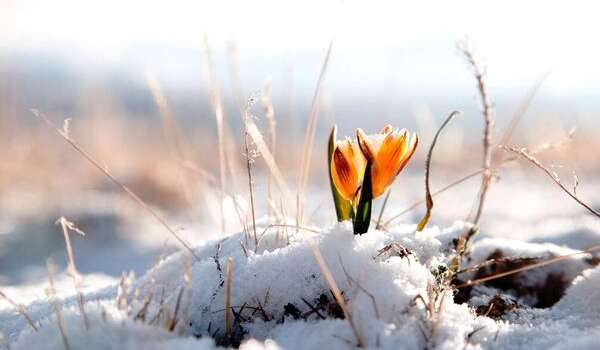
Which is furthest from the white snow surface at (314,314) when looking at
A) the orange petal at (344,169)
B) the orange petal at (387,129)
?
the orange petal at (387,129)

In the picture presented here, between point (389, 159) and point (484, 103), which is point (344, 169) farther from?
point (484, 103)

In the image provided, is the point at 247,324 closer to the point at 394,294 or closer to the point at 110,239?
the point at 394,294

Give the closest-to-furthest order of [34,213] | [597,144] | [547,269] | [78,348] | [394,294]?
1. [78,348]
2. [394,294]
3. [547,269]
4. [34,213]
5. [597,144]

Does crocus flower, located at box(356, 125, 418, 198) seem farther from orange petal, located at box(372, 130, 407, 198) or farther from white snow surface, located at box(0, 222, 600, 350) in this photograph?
white snow surface, located at box(0, 222, 600, 350)

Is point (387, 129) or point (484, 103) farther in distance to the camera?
point (484, 103)

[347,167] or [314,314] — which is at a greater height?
[347,167]

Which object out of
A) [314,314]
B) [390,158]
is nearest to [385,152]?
[390,158]

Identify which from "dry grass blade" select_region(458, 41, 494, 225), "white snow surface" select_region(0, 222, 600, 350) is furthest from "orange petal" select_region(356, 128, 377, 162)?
"dry grass blade" select_region(458, 41, 494, 225)

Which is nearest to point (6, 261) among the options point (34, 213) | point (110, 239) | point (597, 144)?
point (110, 239)

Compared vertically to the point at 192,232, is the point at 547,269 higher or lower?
higher
